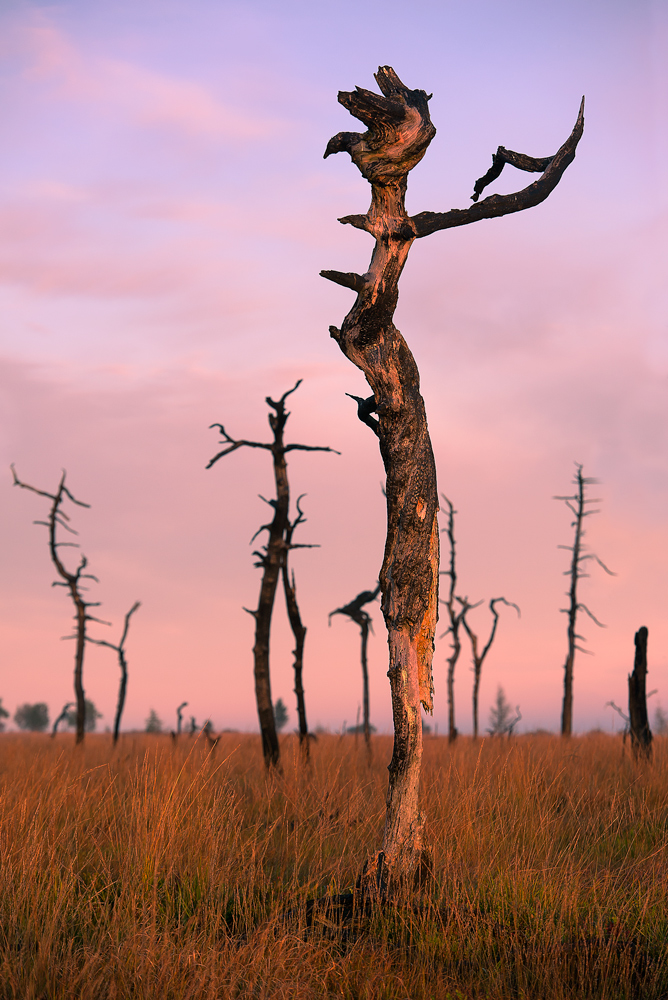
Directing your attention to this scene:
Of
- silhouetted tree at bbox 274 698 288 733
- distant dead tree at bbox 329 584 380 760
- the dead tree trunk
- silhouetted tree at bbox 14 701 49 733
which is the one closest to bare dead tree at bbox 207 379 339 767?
distant dead tree at bbox 329 584 380 760

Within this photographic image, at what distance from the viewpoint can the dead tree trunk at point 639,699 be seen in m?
14.0

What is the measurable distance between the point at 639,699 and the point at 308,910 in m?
10.3

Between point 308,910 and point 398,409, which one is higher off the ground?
point 398,409

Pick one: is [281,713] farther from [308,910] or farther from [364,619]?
[308,910]

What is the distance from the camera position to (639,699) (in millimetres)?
14258

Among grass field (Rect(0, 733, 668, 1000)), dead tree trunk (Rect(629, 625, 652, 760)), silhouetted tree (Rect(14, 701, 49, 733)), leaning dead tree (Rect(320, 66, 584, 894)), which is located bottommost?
silhouetted tree (Rect(14, 701, 49, 733))

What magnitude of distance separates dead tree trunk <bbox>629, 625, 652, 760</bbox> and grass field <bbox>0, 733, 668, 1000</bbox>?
17.5 ft

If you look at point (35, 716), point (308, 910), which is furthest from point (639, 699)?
point (35, 716)

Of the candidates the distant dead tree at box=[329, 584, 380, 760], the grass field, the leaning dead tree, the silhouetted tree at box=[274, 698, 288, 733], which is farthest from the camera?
the silhouetted tree at box=[274, 698, 288, 733]

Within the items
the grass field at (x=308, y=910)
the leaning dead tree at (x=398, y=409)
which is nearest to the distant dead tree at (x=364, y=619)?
the grass field at (x=308, y=910)

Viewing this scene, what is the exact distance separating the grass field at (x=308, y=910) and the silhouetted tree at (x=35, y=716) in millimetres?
61604

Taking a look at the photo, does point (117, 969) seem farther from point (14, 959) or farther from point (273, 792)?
point (273, 792)

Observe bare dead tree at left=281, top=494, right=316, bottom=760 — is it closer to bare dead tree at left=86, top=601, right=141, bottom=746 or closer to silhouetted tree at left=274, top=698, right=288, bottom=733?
bare dead tree at left=86, top=601, right=141, bottom=746

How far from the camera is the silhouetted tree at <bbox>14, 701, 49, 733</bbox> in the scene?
65431 millimetres
